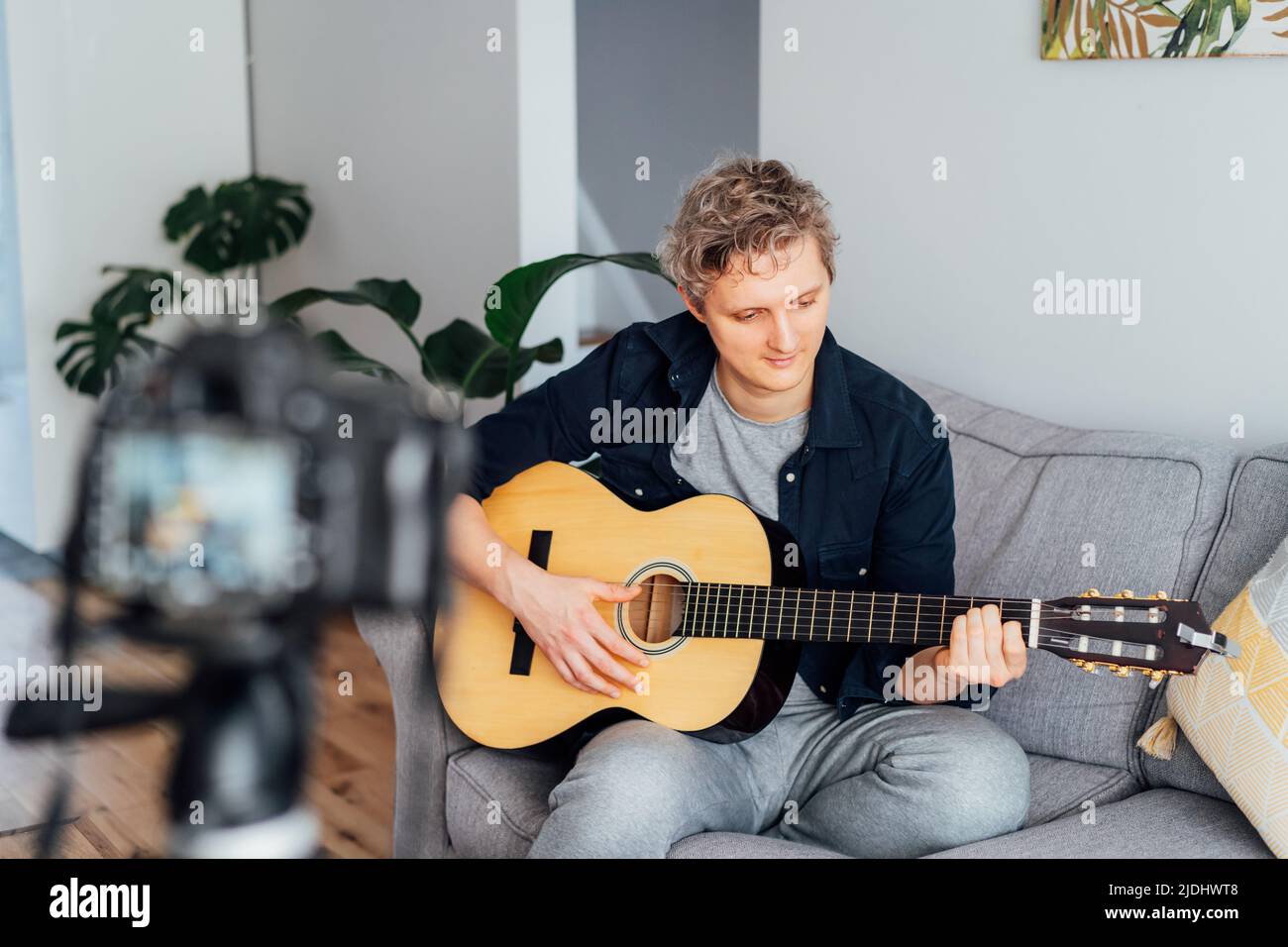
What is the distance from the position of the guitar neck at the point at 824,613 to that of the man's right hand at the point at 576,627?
0.09 metres

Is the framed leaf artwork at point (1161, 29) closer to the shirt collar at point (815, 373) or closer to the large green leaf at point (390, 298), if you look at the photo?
the shirt collar at point (815, 373)

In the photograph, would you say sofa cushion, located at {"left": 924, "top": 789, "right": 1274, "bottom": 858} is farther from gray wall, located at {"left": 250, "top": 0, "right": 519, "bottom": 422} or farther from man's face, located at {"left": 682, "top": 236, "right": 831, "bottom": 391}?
gray wall, located at {"left": 250, "top": 0, "right": 519, "bottom": 422}

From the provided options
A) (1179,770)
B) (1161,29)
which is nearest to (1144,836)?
(1179,770)

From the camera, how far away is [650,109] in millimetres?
4266

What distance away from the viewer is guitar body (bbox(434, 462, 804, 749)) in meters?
1.50

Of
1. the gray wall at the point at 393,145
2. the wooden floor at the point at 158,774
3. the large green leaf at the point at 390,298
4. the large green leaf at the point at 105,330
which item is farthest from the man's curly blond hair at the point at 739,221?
the large green leaf at the point at 105,330

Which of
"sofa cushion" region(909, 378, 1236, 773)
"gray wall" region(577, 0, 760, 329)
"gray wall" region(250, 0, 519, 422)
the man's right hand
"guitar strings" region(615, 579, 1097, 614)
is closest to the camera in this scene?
"guitar strings" region(615, 579, 1097, 614)

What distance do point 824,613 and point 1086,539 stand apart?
0.48 meters

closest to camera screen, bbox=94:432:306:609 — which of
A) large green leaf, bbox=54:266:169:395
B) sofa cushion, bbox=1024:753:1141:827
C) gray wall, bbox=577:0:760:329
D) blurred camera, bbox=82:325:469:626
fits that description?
blurred camera, bbox=82:325:469:626

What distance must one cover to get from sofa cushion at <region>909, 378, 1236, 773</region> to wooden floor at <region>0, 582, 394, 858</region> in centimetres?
95

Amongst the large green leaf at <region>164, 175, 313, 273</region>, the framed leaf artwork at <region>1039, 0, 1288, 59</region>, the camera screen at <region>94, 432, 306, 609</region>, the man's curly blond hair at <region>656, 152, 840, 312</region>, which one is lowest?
the camera screen at <region>94, 432, 306, 609</region>

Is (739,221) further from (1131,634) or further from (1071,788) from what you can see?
(1071,788)
